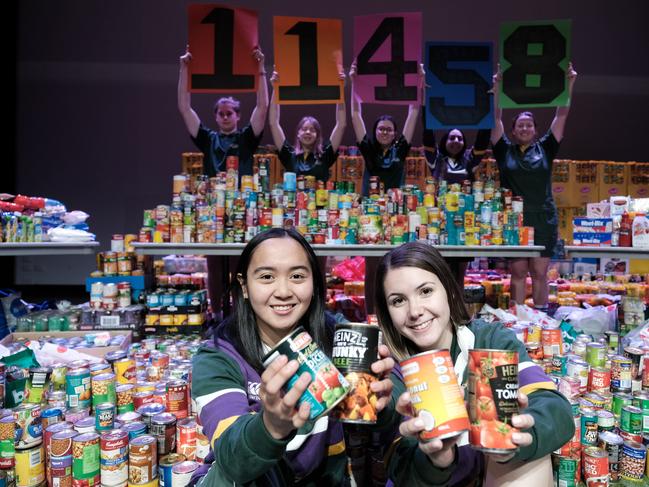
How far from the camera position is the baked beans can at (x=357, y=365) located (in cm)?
106

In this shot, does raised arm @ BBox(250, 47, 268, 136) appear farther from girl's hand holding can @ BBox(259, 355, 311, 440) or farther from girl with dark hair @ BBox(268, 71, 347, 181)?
girl's hand holding can @ BBox(259, 355, 311, 440)

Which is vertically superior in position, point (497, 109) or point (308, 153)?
point (497, 109)

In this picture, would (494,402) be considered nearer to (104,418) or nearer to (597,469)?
(597,469)

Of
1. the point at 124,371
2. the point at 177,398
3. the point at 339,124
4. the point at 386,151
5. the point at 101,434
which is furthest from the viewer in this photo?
the point at 386,151

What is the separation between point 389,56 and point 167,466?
119 inches

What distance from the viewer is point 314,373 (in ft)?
3.24

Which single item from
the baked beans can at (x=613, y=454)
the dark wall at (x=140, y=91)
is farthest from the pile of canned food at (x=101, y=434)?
the dark wall at (x=140, y=91)

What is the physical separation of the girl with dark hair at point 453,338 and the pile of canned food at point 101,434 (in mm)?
824

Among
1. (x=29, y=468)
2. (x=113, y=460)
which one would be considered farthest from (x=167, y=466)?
(x=29, y=468)

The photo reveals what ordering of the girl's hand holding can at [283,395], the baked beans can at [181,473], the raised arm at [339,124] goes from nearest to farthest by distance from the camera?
the girl's hand holding can at [283,395] → the baked beans can at [181,473] → the raised arm at [339,124]

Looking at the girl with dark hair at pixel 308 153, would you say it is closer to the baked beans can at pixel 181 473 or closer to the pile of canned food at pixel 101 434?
the pile of canned food at pixel 101 434

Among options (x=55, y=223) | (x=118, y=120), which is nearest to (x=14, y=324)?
(x=55, y=223)

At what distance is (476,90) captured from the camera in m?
3.51

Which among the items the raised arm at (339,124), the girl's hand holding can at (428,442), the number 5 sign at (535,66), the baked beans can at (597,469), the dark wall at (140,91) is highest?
the dark wall at (140,91)
